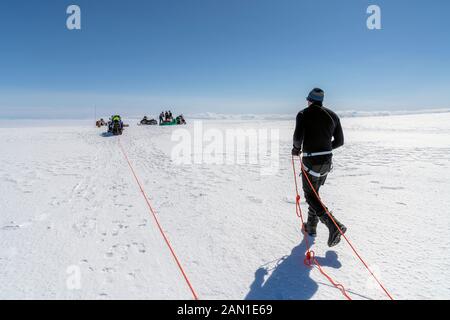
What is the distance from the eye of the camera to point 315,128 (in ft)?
12.7

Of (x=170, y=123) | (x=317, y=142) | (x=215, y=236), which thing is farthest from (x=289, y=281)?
(x=170, y=123)

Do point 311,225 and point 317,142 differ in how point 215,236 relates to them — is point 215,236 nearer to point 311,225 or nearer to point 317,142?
point 311,225

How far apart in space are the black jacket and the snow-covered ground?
60.6 inches

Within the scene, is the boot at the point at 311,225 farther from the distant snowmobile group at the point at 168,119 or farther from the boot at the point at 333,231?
the distant snowmobile group at the point at 168,119

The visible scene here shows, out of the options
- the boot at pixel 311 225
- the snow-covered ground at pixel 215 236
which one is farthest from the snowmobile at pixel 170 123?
the boot at pixel 311 225

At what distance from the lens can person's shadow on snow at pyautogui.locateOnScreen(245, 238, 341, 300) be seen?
9.77ft

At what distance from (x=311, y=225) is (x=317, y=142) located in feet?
4.53

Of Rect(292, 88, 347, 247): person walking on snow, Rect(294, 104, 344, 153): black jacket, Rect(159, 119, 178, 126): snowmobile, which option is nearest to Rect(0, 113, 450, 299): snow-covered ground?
Rect(292, 88, 347, 247): person walking on snow

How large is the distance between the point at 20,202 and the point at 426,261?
7719 millimetres

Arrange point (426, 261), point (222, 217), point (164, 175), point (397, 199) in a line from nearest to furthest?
point (426, 261)
point (222, 217)
point (397, 199)
point (164, 175)

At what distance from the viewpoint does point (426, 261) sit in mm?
3525

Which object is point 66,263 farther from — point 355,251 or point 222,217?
point 355,251

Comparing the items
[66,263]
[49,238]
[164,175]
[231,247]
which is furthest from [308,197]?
[164,175]
